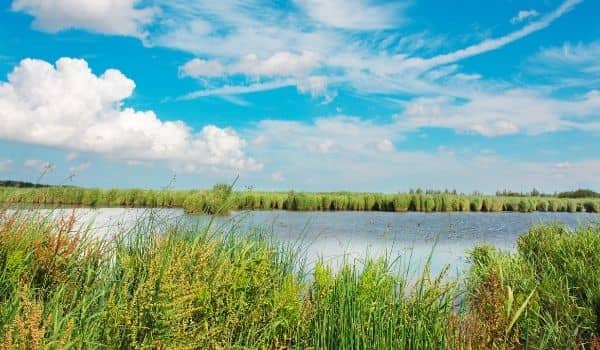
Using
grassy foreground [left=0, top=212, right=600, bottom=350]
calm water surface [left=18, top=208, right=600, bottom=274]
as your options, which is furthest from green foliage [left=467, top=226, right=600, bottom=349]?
calm water surface [left=18, top=208, right=600, bottom=274]

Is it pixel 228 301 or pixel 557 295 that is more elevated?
pixel 228 301

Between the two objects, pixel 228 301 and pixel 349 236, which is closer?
pixel 228 301

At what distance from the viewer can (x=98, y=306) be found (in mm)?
4055

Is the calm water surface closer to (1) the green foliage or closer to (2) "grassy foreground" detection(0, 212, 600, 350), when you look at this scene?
(2) "grassy foreground" detection(0, 212, 600, 350)

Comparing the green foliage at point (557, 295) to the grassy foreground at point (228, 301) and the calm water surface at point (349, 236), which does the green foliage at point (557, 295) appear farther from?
the calm water surface at point (349, 236)

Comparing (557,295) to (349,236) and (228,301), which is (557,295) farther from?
(349,236)

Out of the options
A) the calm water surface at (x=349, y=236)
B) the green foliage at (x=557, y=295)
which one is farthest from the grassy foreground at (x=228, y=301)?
the calm water surface at (x=349, y=236)

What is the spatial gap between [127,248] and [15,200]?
6.86 ft

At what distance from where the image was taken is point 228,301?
4.49 m

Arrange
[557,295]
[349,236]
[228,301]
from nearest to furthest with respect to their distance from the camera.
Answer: [228,301]
[557,295]
[349,236]

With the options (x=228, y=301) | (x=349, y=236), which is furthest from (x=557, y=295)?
(x=349, y=236)

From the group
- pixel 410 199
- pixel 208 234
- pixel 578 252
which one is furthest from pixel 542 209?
pixel 208 234

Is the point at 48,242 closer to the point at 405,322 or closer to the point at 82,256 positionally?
the point at 82,256

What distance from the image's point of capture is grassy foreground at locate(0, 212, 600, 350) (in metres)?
3.58
